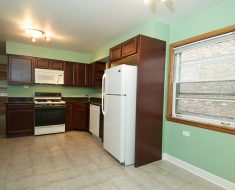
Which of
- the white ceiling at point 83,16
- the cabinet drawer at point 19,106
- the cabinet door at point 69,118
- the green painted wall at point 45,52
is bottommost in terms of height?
the cabinet door at point 69,118

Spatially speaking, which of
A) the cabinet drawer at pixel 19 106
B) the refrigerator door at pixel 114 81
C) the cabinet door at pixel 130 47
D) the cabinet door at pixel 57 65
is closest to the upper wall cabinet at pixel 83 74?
the cabinet door at pixel 57 65

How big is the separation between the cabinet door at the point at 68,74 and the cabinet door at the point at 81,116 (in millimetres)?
746

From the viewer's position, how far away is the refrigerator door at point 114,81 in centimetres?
262

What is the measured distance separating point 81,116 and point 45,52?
2265 millimetres

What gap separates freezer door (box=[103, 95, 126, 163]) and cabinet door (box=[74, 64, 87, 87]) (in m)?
Result: 2.20

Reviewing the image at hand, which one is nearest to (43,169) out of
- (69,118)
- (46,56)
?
(69,118)

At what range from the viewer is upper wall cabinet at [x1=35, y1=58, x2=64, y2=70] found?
4430 millimetres

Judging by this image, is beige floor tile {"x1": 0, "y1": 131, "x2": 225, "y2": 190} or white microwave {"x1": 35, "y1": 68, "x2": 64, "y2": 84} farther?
white microwave {"x1": 35, "y1": 68, "x2": 64, "y2": 84}

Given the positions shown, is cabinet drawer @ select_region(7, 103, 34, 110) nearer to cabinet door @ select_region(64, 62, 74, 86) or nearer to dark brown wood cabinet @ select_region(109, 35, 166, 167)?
cabinet door @ select_region(64, 62, 74, 86)

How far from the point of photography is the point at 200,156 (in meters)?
2.38

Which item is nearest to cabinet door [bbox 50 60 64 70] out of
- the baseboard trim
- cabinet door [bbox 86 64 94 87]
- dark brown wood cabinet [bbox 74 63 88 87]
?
dark brown wood cabinet [bbox 74 63 88 87]

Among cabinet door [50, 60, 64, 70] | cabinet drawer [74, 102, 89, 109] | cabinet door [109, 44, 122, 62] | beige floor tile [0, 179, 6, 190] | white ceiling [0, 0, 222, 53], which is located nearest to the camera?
beige floor tile [0, 179, 6, 190]

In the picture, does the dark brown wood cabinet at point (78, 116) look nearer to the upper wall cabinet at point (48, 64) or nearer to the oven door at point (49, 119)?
the oven door at point (49, 119)

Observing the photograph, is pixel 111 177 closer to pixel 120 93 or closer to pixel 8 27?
pixel 120 93
